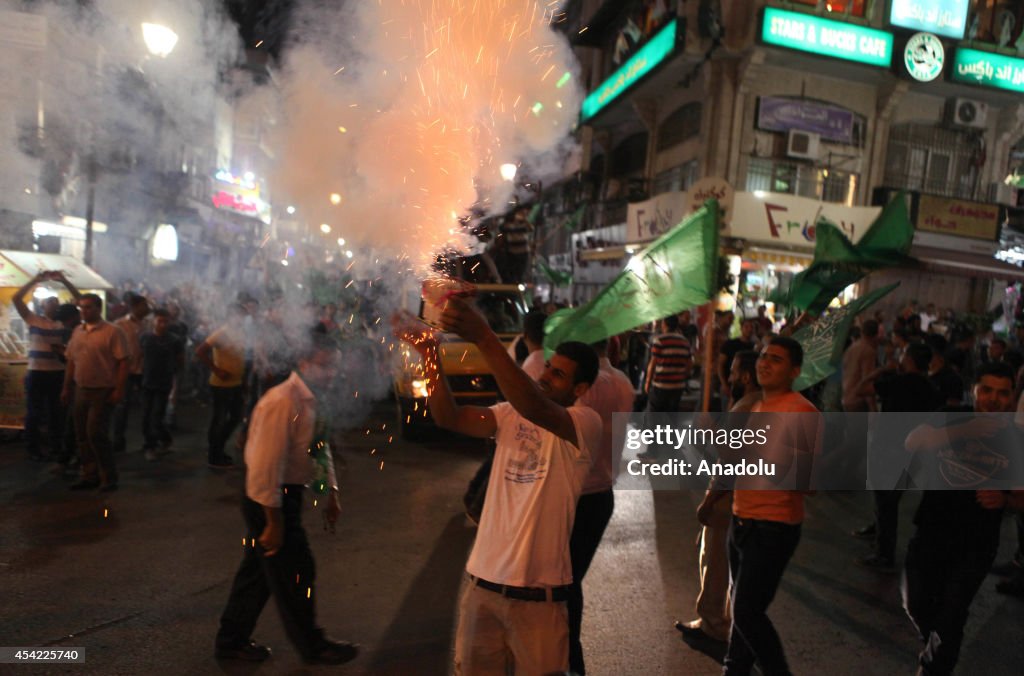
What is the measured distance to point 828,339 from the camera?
216 inches

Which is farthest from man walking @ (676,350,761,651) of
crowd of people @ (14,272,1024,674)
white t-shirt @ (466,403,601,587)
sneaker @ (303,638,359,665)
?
sneaker @ (303,638,359,665)

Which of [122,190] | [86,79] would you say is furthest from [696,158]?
[86,79]

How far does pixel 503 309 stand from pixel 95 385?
17.5ft

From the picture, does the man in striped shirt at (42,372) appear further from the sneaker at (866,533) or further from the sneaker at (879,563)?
the sneaker at (866,533)

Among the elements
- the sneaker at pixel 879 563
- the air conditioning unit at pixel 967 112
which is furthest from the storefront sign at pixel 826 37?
the sneaker at pixel 879 563

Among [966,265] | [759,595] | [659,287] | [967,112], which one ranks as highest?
[967,112]

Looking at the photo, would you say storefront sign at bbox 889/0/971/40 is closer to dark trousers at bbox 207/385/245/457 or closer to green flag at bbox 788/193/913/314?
green flag at bbox 788/193/913/314

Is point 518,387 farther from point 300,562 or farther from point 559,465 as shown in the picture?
point 300,562

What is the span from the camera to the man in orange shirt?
3141mm

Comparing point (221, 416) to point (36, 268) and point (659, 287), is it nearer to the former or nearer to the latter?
point (36, 268)

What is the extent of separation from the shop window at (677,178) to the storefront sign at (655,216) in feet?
3.88

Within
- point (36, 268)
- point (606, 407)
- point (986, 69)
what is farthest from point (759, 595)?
point (986, 69)

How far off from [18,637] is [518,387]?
11.4 feet

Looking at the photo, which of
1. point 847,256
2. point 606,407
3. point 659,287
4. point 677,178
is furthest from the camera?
point 677,178
